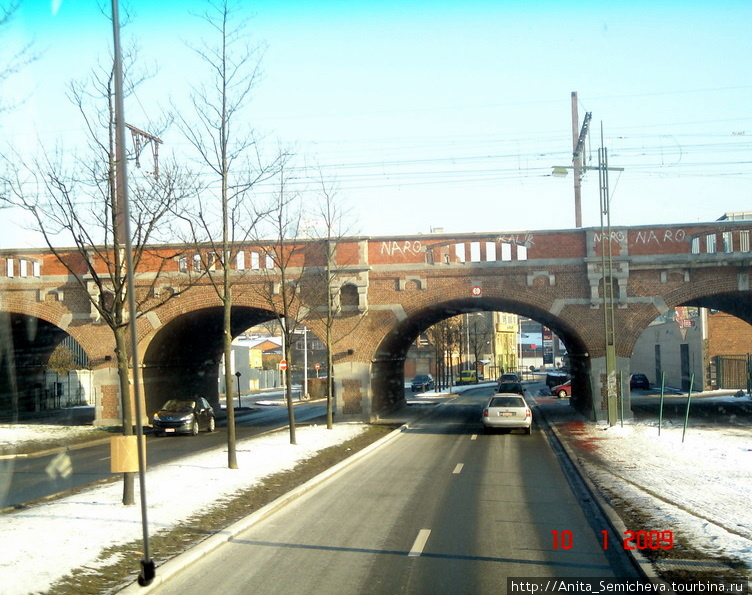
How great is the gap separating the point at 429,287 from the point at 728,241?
503 inches

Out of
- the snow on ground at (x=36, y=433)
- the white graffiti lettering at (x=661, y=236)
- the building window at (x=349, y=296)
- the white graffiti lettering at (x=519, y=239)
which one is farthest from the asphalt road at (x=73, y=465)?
the white graffiti lettering at (x=661, y=236)

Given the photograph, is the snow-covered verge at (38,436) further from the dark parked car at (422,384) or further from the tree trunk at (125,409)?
the dark parked car at (422,384)

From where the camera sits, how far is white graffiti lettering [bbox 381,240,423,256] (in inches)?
1375

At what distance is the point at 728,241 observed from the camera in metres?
33.1

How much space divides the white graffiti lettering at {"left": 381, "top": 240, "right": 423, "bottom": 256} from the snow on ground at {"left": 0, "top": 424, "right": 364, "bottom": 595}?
15753mm

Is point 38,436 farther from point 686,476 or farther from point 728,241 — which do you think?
point 728,241

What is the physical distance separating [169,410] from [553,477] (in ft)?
59.0

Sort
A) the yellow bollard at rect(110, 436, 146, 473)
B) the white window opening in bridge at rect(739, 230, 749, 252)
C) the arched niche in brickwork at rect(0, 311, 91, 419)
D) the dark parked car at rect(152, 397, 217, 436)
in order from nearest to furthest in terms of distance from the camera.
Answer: the yellow bollard at rect(110, 436, 146, 473) → the dark parked car at rect(152, 397, 217, 436) → the white window opening in bridge at rect(739, 230, 749, 252) → the arched niche in brickwork at rect(0, 311, 91, 419)

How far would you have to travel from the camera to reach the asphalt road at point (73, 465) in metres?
15.8

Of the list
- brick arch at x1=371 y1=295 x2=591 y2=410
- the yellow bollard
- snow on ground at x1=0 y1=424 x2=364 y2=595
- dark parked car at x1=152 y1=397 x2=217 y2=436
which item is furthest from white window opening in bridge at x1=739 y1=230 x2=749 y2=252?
the yellow bollard

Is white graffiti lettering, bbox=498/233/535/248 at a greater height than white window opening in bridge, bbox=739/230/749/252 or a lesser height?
greater

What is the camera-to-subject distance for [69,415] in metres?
43.2
